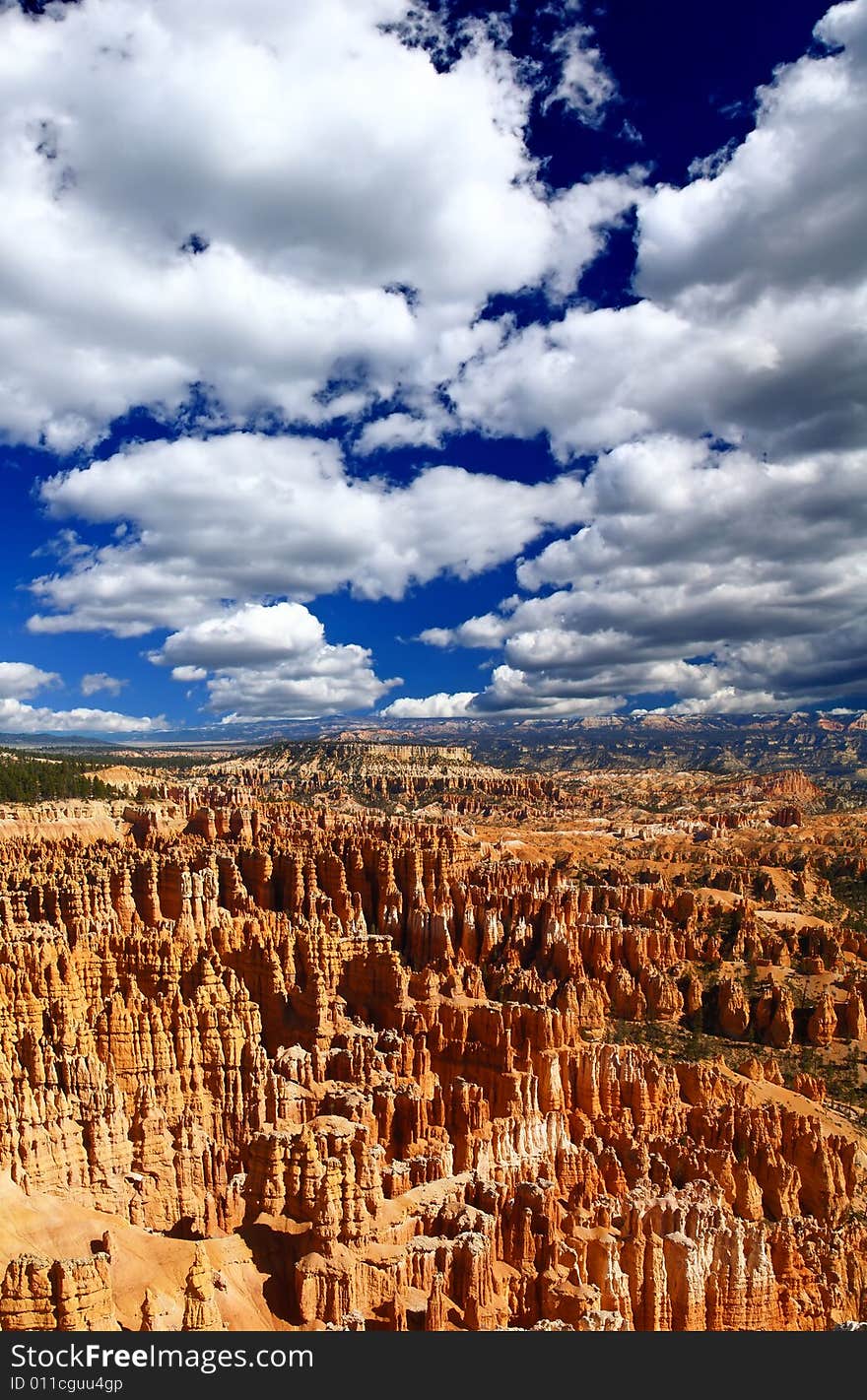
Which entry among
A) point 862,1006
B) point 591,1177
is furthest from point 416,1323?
point 862,1006

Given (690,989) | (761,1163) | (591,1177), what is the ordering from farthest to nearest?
(690,989) < (761,1163) < (591,1177)

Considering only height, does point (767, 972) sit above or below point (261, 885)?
below

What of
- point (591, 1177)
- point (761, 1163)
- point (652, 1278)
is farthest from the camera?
point (761, 1163)

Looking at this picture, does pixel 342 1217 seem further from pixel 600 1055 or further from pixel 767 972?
pixel 767 972

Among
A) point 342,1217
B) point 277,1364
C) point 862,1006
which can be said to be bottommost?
point 862,1006

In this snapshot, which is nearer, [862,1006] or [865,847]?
[862,1006]

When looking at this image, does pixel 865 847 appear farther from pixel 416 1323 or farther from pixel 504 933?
pixel 416 1323

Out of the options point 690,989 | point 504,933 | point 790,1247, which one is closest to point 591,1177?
point 790,1247
